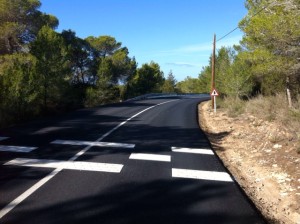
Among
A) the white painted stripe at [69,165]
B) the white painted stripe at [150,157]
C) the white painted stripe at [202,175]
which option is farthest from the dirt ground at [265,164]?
the white painted stripe at [69,165]

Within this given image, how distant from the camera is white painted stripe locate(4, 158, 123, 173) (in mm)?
8602

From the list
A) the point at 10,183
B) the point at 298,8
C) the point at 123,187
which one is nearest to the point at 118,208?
the point at 123,187

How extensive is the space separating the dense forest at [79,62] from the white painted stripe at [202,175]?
7.49 m

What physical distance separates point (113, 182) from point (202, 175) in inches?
90.4

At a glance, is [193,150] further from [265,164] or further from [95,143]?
[95,143]

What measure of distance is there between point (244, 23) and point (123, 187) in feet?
67.9

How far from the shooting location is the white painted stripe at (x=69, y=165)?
28.2ft

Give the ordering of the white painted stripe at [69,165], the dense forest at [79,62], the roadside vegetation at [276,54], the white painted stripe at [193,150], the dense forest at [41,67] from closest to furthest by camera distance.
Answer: the white painted stripe at [69,165] < the white painted stripe at [193,150] < the roadside vegetation at [276,54] < the dense forest at [79,62] < the dense forest at [41,67]

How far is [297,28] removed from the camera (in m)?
14.4

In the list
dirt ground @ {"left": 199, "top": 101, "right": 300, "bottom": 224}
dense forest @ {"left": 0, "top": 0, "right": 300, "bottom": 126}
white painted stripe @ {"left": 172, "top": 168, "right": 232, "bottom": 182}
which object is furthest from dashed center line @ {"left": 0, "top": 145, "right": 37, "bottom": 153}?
dense forest @ {"left": 0, "top": 0, "right": 300, "bottom": 126}

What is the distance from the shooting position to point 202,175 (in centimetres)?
885

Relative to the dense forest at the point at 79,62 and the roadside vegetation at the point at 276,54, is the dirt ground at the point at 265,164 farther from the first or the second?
the dense forest at the point at 79,62

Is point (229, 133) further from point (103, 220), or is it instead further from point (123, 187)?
point (103, 220)

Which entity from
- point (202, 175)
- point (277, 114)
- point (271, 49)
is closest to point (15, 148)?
point (202, 175)
